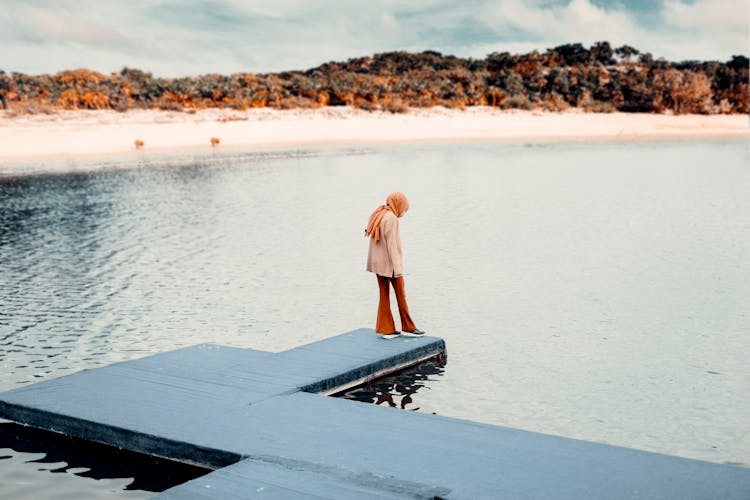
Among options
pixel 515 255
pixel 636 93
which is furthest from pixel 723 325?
pixel 636 93

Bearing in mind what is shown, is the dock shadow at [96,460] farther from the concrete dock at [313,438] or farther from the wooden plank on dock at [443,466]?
the wooden plank on dock at [443,466]

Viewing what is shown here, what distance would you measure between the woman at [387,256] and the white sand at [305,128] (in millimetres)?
37257

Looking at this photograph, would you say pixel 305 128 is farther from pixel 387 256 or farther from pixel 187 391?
pixel 187 391

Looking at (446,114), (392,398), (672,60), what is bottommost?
(392,398)

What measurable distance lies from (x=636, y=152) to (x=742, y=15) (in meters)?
41.8

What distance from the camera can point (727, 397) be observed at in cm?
767

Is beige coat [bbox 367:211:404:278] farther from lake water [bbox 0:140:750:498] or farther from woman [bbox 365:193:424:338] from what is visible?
lake water [bbox 0:140:750:498]

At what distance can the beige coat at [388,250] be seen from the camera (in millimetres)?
8812

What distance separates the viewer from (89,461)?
6629 mm

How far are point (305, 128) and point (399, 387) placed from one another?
42.7 metres

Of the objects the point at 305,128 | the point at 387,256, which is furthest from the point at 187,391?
the point at 305,128

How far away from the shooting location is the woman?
347 inches

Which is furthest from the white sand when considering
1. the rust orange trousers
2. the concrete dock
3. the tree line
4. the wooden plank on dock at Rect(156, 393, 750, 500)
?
the wooden plank on dock at Rect(156, 393, 750, 500)

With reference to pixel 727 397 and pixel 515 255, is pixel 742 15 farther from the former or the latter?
pixel 727 397
